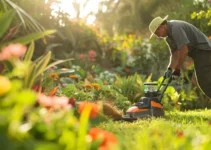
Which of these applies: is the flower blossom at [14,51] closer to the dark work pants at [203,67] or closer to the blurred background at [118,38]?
the dark work pants at [203,67]

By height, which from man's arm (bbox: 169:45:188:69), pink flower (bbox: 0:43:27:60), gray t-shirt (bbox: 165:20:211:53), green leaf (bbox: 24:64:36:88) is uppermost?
gray t-shirt (bbox: 165:20:211:53)

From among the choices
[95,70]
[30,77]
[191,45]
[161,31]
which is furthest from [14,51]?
[95,70]

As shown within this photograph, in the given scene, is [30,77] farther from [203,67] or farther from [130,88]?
[130,88]

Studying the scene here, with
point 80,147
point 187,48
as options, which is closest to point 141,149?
point 80,147

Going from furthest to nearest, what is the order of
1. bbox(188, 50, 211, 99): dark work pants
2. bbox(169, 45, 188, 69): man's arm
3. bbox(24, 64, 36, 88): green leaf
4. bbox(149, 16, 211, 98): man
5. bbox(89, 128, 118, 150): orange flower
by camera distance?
bbox(188, 50, 211, 99): dark work pants
bbox(149, 16, 211, 98): man
bbox(169, 45, 188, 69): man's arm
bbox(24, 64, 36, 88): green leaf
bbox(89, 128, 118, 150): orange flower

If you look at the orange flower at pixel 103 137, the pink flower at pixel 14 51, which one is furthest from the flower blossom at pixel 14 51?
the orange flower at pixel 103 137

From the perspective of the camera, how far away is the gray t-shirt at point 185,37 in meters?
6.74

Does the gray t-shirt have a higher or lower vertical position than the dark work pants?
higher

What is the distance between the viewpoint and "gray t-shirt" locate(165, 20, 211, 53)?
22.1 ft

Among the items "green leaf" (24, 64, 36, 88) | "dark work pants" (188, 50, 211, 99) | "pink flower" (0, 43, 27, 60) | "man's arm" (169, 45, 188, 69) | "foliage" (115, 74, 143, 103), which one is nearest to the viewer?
"pink flower" (0, 43, 27, 60)

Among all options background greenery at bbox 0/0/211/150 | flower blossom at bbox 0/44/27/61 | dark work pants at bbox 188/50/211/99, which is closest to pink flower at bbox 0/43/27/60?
flower blossom at bbox 0/44/27/61

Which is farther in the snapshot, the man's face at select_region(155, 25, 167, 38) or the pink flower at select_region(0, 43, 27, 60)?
the man's face at select_region(155, 25, 167, 38)

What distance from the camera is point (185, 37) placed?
672 cm

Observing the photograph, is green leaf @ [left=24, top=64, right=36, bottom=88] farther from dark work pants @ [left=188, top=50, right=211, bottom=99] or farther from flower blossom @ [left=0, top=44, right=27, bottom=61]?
dark work pants @ [left=188, top=50, right=211, bottom=99]
